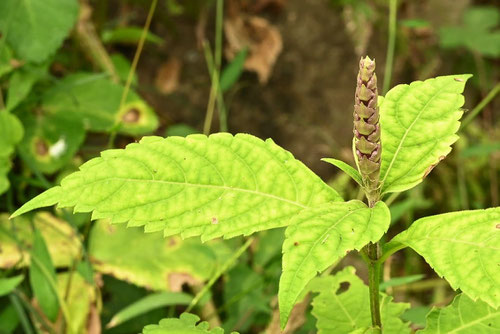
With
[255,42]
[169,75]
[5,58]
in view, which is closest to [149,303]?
[5,58]

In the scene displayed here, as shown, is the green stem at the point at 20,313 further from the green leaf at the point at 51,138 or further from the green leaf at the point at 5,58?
the green leaf at the point at 5,58

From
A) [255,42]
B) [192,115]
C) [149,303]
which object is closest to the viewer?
[149,303]

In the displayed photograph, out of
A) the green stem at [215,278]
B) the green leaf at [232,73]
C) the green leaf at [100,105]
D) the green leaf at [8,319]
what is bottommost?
the green leaf at [8,319]

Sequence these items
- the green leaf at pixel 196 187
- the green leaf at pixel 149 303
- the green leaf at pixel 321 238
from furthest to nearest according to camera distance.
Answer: the green leaf at pixel 149 303, the green leaf at pixel 196 187, the green leaf at pixel 321 238

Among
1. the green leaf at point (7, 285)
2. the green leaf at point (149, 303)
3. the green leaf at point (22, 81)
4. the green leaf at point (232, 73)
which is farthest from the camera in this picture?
the green leaf at point (232, 73)

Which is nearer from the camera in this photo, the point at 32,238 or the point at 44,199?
the point at 44,199

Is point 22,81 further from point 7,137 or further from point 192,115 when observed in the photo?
point 192,115

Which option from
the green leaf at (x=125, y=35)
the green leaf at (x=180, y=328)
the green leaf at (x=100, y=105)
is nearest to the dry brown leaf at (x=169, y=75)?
the green leaf at (x=125, y=35)
